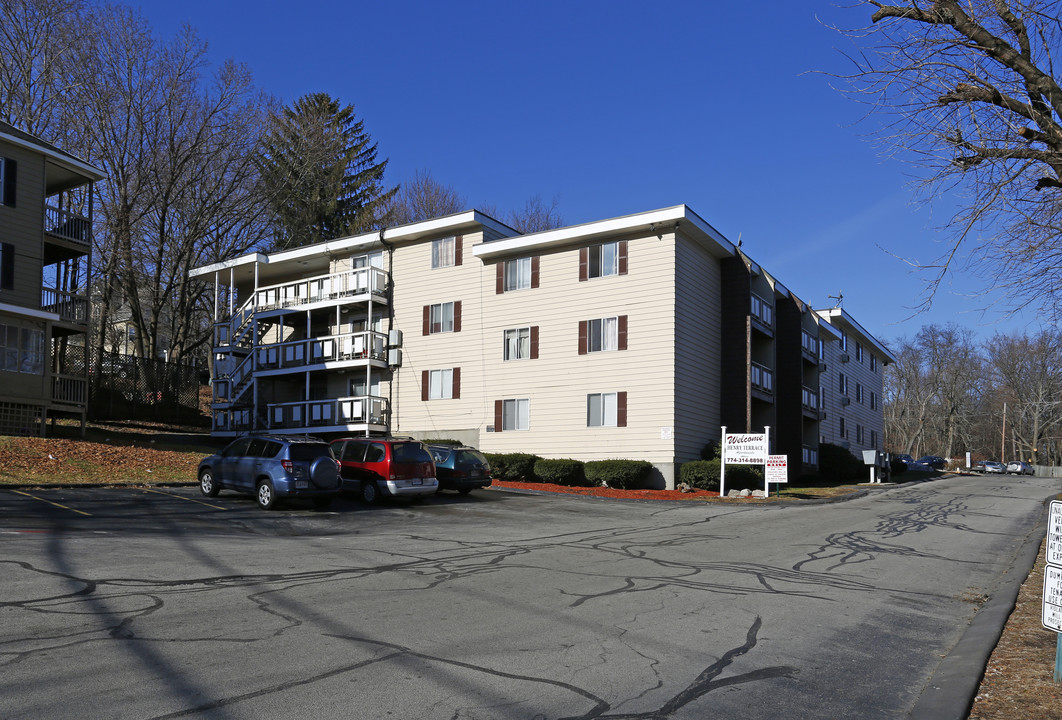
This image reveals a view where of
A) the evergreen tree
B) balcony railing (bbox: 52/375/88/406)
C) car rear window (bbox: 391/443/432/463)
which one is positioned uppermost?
the evergreen tree

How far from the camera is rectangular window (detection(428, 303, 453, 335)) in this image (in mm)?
35562

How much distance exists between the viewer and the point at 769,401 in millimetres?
36562

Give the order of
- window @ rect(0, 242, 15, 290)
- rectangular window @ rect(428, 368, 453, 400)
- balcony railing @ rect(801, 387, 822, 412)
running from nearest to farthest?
window @ rect(0, 242, 15, 290) → rectangular window @ rect(428, 368, 453, 400) → balcony railing @ rect(801, 387, 822, 412)

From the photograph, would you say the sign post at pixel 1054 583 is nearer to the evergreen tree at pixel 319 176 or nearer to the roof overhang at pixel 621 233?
the roof overhang at pixel 621 233

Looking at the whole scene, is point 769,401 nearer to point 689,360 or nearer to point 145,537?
point 689,360

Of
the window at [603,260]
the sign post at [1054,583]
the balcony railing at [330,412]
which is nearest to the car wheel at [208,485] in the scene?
the balcony railing at [330,412]

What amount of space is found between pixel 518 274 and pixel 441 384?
19.0ft

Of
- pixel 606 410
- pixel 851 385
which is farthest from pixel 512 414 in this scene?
pixel 851 385

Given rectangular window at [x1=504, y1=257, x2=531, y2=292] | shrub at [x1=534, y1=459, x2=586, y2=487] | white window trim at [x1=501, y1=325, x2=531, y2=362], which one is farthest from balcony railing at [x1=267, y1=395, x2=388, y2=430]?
shrub at [x1=534, y1=459, x2=586, y2=487]

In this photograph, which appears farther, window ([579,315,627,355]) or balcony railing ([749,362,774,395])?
balcony railing ([749,362,774,395])

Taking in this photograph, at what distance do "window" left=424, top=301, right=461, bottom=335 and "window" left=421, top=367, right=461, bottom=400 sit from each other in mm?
1783

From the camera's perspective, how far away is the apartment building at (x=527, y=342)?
31016 mm

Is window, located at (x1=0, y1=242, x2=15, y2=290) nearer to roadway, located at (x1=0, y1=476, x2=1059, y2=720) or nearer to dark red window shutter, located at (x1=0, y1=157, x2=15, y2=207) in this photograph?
dark red window shutter, located at (x1=0, y1=157, x2=15, y2=207)

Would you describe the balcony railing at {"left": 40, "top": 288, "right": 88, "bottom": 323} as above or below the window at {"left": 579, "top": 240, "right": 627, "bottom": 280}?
below
